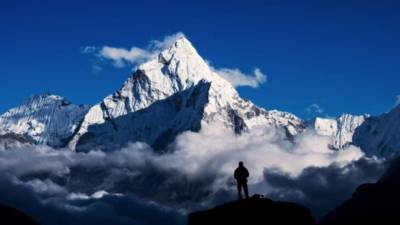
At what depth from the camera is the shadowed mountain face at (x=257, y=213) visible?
87.6 meters

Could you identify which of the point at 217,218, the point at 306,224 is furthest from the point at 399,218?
the point at 217,218

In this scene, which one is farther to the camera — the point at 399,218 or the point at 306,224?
the point at 399,218

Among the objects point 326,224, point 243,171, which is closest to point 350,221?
point 326,224

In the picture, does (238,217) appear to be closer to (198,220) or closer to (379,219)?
(198,220)

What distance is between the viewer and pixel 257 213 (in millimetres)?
87938

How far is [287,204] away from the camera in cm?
9012

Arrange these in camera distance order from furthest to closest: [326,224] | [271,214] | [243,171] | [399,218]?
[326,224] < [399,218] < [243,171] < [271,214]

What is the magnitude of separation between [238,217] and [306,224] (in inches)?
275

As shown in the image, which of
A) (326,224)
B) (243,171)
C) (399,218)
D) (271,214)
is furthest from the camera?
(326,224)

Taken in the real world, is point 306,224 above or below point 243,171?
below

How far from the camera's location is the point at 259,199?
89938 mm

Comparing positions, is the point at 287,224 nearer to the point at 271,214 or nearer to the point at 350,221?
the point at 271,214

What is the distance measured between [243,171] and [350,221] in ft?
63.7

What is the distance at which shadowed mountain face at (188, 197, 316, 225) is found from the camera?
87606 millimetres
